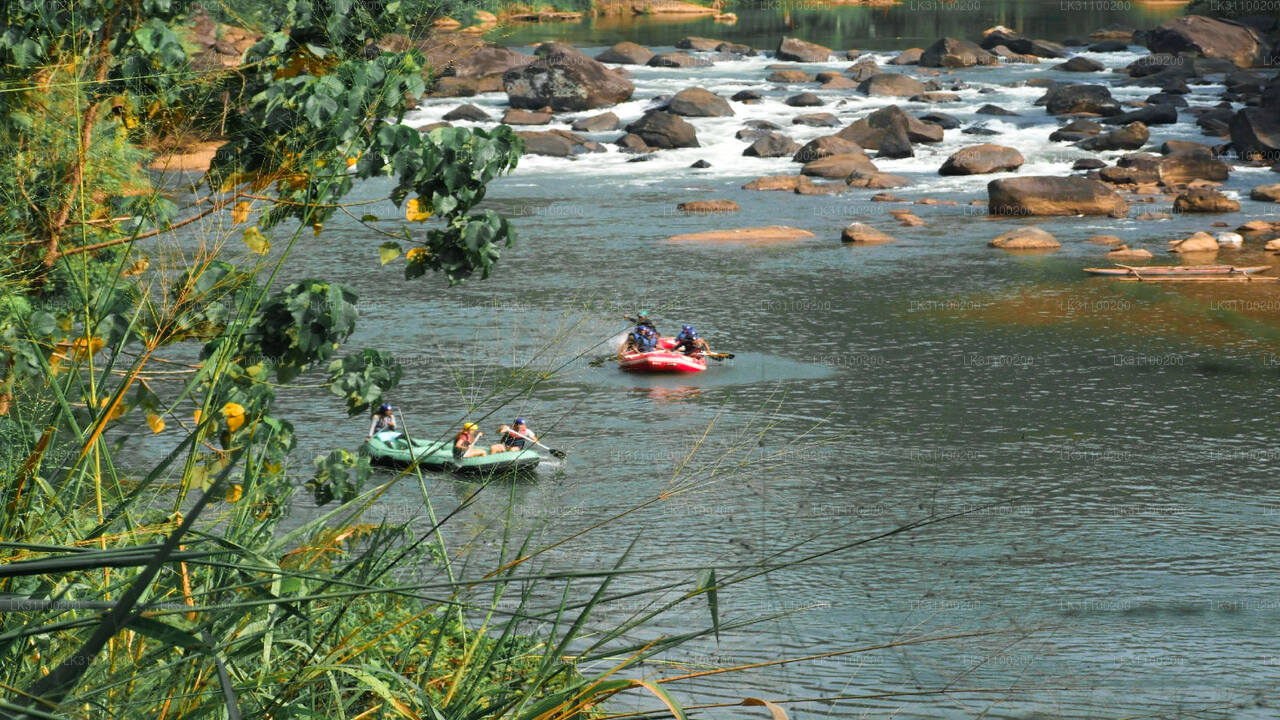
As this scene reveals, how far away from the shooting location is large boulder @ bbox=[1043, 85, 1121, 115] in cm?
4494

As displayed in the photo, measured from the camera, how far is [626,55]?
56.1m

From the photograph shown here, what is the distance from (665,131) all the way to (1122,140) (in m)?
13.6

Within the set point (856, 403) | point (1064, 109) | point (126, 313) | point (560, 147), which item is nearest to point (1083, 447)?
point (856, 403)

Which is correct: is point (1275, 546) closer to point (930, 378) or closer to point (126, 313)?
point (930, 378)

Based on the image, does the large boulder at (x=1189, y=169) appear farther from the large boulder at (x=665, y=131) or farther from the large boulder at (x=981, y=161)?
the large boulder at (x=665, y=131)

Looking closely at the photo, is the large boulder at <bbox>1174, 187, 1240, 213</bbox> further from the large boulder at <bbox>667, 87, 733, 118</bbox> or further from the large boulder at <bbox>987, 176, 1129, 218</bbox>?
the large boulder at <bbox>667, 87, 733, 118</bbox>

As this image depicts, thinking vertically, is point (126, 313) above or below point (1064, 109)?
above

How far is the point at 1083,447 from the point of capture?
18.2m

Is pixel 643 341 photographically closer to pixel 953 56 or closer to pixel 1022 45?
pixel 953 56

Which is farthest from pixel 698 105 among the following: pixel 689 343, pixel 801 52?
pixel 689 343

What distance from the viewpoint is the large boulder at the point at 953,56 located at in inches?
2189

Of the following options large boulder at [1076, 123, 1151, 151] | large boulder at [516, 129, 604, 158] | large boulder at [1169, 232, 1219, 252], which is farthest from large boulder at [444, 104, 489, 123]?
large boulder at [1169, 232, 1219, 252]

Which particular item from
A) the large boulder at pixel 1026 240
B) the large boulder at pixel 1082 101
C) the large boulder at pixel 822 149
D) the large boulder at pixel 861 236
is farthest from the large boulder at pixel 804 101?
the large boulder at pixel 1026 240

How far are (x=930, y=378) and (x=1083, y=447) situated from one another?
12.8 feet
